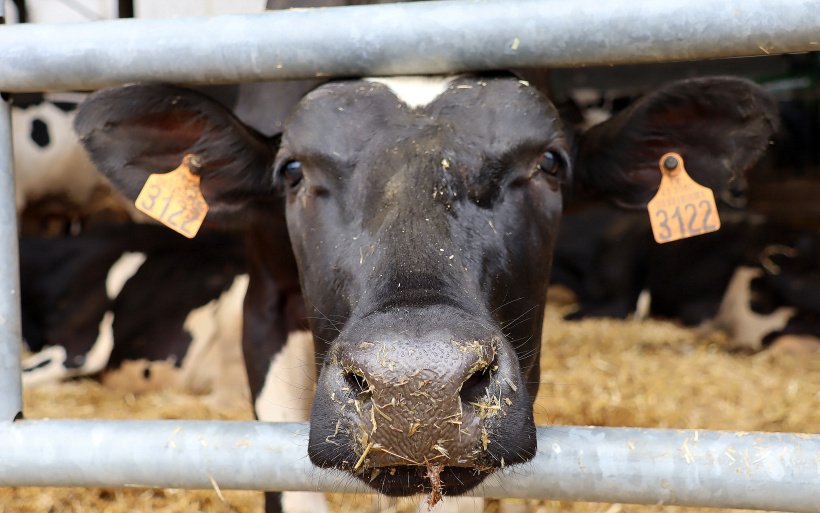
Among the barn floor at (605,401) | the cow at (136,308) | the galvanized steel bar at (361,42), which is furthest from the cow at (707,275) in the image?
the galvanized steel bar at (361,42)

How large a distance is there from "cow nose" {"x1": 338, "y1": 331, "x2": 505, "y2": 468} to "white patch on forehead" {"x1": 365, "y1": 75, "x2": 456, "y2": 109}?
894mm

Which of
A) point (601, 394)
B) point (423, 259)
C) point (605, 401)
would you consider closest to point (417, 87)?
point (423, 259)

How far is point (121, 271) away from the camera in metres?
5.08

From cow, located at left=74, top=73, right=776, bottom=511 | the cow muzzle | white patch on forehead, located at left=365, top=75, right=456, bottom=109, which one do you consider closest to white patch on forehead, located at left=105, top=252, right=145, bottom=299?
cow, located at left=74, top=73, right=776, bottom=511

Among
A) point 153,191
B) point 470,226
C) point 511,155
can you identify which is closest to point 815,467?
point 470,226

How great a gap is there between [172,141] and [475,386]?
148 cm

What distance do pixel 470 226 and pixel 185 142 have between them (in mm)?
1119

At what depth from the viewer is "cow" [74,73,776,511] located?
1.27 metres

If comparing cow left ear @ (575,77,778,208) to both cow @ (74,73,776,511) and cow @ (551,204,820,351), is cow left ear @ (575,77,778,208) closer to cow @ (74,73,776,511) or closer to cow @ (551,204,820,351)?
cow @ (74,73,776,511)

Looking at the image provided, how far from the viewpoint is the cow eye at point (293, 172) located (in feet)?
6.92

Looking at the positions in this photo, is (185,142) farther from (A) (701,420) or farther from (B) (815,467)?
(A) (701,420)

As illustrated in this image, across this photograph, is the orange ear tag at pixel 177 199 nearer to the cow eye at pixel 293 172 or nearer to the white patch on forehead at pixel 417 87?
the cow eye at pixel 293 172

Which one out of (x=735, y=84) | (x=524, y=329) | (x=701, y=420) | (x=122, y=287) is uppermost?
(x=735, y=84)

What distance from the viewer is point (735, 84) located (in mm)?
2035
